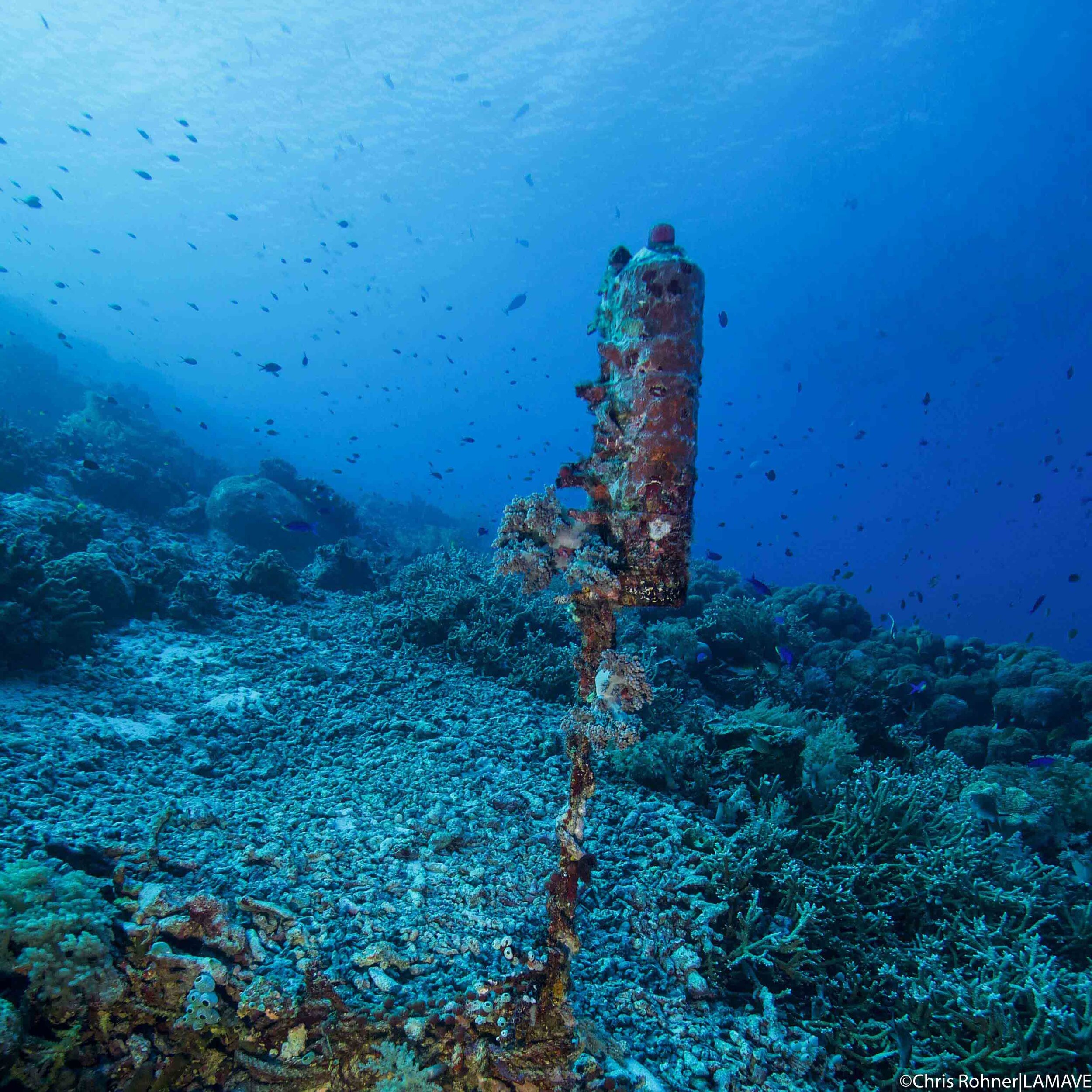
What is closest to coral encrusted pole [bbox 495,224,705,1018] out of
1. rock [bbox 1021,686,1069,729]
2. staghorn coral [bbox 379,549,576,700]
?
staghorn coral [bbox 379,549,576,700]

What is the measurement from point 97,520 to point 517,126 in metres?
55.5

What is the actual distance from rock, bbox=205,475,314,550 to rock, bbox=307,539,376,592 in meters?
2.73

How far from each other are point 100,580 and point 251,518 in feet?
24.4

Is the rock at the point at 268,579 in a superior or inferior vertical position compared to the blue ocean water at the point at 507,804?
superior

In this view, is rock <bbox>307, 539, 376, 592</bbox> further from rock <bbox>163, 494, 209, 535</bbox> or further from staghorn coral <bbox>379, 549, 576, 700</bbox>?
rock <bbox>163, 494, 209, 535</bbox>

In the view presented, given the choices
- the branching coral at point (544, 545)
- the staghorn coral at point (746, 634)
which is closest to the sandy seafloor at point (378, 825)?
the branching coral at point (544, 545)

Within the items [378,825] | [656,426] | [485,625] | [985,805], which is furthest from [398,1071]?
[985,805]

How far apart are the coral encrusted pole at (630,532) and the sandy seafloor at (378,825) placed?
0.78 meters

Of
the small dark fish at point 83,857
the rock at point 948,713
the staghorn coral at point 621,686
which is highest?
the rock at point 948,713

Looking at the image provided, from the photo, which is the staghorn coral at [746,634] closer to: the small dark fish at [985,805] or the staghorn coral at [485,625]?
the staghorn coral at [485,625]

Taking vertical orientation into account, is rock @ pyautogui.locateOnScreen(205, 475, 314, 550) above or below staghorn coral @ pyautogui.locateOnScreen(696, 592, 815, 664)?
above

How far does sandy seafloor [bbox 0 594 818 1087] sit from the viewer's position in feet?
9.68

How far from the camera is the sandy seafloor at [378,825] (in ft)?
9.68

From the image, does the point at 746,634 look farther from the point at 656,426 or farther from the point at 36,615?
the point at 36,615
